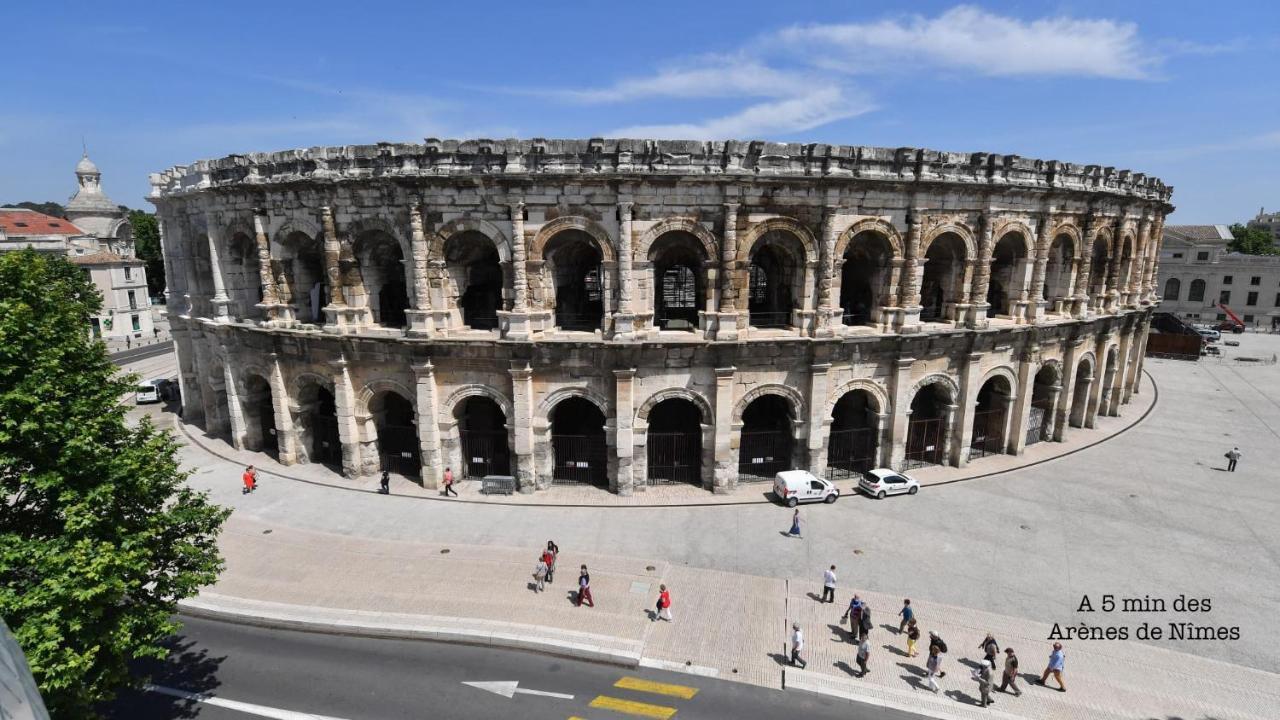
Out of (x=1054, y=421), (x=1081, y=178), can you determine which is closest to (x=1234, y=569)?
(x=1054, y=421)

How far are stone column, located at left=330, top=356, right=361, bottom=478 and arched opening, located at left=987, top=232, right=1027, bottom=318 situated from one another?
26.0 m

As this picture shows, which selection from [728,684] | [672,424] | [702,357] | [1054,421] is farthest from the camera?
[1054,421]

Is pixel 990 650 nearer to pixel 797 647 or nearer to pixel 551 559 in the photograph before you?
pixel 797 647

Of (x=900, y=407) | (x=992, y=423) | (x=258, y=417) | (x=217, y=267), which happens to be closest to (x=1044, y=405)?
(x=992, y=423)

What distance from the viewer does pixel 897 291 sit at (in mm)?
24406

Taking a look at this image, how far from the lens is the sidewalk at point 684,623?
14.2 meters

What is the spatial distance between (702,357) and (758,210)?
560cm

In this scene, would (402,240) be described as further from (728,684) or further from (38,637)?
(728,684)

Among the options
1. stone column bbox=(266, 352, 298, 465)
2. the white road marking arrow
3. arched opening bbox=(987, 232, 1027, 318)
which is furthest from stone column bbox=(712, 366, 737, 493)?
stone column bbox=(266, 352, 298, 465)

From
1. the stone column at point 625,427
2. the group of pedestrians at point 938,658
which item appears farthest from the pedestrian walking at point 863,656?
the stone column at point 625,427

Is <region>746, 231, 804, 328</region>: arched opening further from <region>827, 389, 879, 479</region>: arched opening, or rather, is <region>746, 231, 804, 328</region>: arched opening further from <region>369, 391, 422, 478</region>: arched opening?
<region>369, 391, 422, 478</region>: arched opening

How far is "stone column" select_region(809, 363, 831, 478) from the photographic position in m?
23.4

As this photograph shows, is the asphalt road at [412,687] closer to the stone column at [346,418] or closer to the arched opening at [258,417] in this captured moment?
the stone column at [346,418]

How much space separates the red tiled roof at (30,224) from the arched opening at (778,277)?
79.2 m
